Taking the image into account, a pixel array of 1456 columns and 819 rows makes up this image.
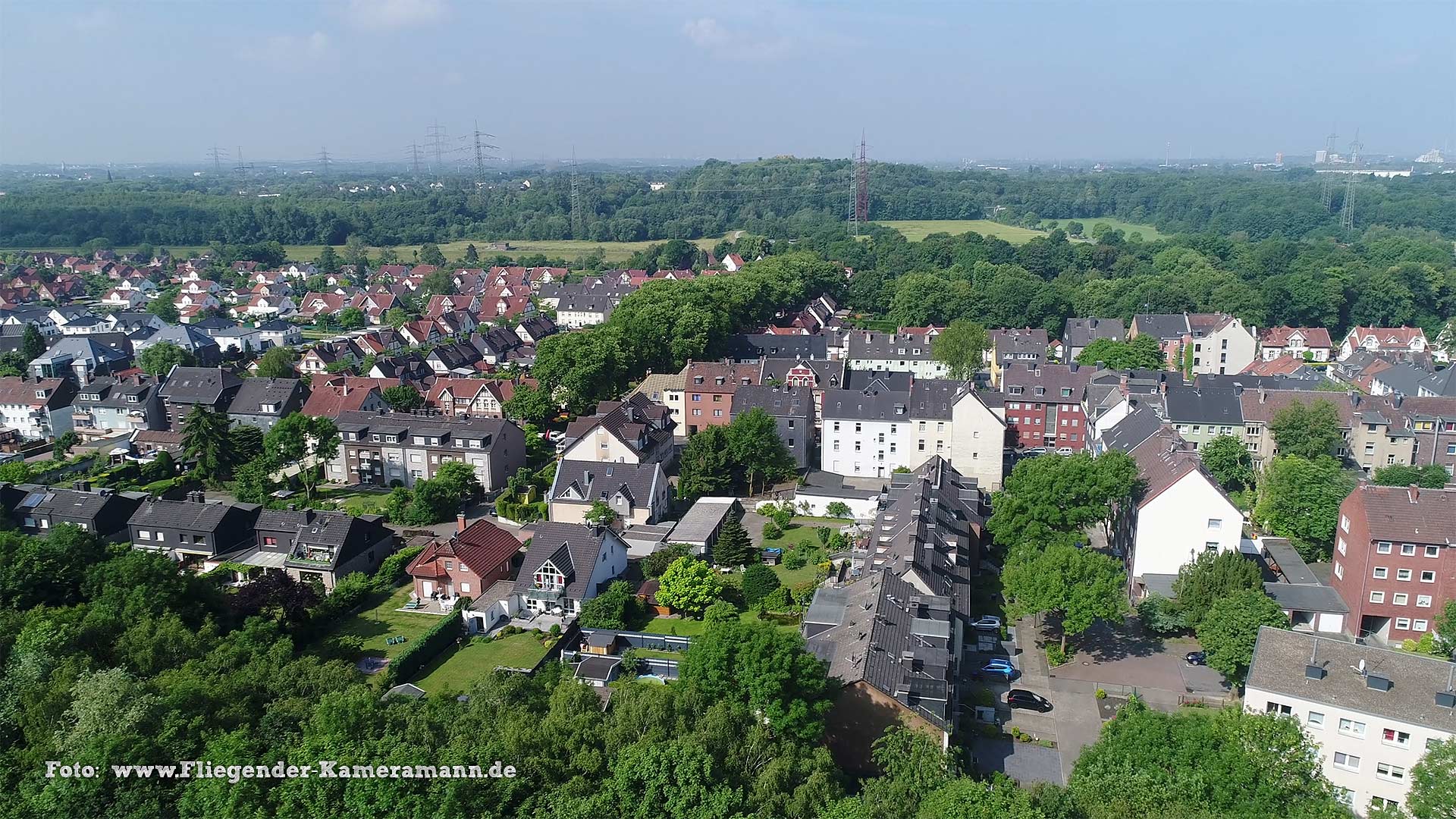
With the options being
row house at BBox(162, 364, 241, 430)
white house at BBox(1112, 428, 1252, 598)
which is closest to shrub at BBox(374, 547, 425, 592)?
row house at BBox(162, 364, 241, 430)

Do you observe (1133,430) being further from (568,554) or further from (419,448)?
(419,448)

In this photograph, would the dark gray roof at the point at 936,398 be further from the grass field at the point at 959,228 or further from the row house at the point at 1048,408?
the grass field at the point at 959,228

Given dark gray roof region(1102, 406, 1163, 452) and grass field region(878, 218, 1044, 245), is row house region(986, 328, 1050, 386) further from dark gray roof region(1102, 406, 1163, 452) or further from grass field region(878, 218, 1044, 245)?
grass field region(878, 218, 1044, 245)

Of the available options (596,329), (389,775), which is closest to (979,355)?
(596,329)

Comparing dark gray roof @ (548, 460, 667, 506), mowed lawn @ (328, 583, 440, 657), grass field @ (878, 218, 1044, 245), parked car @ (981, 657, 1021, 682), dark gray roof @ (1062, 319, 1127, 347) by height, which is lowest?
mowed lawn @ (328, 583, 440, 657)

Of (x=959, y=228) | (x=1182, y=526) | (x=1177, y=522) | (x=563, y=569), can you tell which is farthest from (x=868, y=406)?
(x=959, y=228)

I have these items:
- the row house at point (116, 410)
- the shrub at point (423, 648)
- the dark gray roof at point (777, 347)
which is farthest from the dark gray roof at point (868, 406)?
the row house at point (116, 410)
